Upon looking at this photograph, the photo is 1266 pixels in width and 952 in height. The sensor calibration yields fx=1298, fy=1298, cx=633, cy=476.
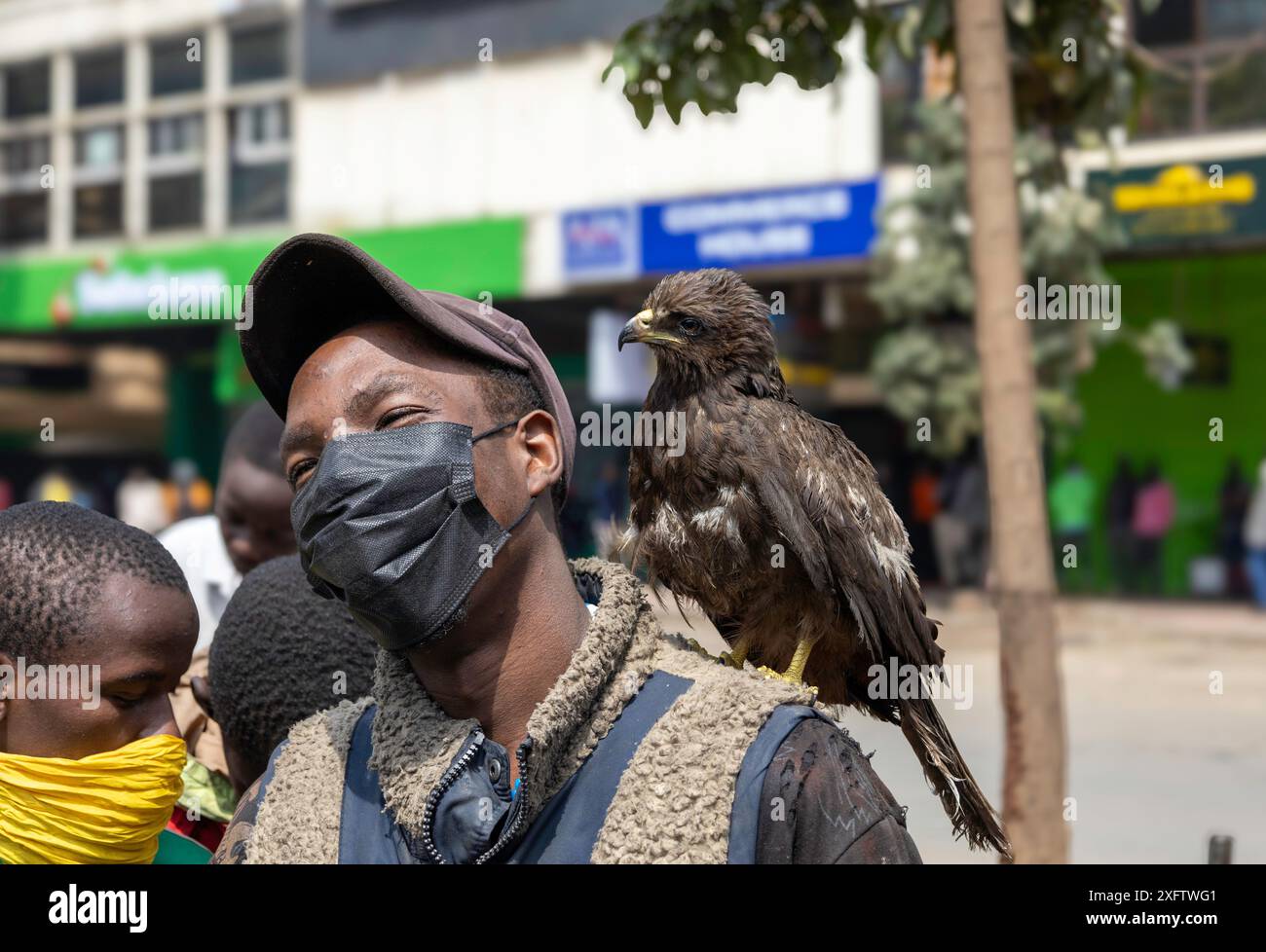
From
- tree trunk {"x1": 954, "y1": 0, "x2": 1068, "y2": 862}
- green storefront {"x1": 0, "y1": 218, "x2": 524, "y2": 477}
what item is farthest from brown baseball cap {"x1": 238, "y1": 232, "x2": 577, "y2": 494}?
green storefront {"x1": 0, "y1": 218, "x2": 524, "y2": 477}

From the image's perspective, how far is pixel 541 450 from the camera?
6.49 feet

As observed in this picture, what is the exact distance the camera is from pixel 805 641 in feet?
8.95

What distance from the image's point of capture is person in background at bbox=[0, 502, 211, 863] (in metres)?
2.04

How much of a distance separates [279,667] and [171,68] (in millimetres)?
20662

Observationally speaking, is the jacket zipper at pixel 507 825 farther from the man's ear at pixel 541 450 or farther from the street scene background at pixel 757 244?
the street scene background at pixel 757 244

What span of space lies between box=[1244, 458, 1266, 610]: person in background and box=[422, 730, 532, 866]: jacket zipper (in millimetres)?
14216

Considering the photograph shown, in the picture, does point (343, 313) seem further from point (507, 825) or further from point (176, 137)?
point (176, 137)

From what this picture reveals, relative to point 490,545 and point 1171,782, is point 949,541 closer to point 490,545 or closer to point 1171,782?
point 1171,782

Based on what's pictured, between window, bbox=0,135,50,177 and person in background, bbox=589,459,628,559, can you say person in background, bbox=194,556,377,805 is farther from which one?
window, bbox=0,135,50,177

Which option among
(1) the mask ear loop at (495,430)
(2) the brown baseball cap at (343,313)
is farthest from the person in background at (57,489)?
(1) the mask ear loop at (495,430)

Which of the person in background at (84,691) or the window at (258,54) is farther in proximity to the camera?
the window at (258,54)

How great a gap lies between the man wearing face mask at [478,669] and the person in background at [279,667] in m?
0.51

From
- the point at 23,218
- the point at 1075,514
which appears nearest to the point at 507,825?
the point at 1075,514

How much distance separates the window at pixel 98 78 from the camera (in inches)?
843
